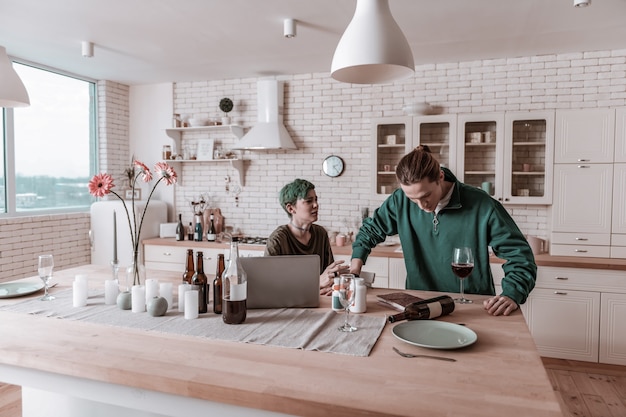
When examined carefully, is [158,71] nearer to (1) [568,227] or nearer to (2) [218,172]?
(2) [218,172]

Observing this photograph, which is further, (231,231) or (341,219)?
(231,231)

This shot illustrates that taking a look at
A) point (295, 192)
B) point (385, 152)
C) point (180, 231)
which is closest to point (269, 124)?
point (385, 152)

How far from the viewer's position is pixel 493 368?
137 cm

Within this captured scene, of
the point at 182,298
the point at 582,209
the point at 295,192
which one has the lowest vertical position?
the point at 182,298

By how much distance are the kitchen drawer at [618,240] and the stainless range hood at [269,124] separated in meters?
3.19

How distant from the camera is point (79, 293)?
2070 mm

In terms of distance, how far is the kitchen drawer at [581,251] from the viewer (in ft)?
13.3

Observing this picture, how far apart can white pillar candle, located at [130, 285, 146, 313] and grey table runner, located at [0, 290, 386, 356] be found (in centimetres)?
3

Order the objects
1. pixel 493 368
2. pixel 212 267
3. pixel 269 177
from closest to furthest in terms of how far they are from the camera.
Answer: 1. pixel 493 368
2. pixel 212 267
3. pixel 269 177

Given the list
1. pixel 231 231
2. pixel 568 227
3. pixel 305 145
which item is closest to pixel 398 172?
pixel 568 227

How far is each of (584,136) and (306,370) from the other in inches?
150

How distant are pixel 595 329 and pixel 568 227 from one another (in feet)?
2.95

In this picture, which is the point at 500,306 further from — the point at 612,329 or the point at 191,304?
the point at 612,329

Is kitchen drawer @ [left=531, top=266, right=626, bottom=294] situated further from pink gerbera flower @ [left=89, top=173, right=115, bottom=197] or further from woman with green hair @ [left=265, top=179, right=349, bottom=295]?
pink gerbera flower @ [left=89, top=173, right=115, bottom=197]
